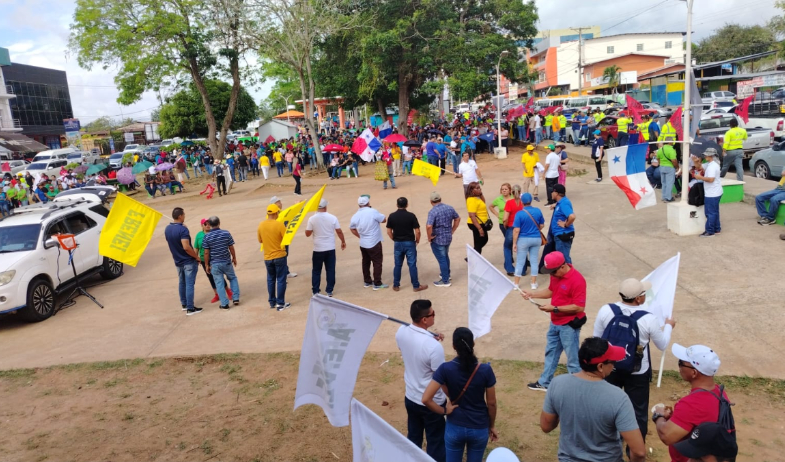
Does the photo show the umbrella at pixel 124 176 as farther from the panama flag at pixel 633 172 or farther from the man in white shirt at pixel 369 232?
the panama flag at pixel 633 172

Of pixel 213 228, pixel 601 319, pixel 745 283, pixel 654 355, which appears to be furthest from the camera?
pixel 213 228

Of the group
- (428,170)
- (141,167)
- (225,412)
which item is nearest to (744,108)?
(428,170)

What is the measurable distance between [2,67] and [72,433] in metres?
68.1

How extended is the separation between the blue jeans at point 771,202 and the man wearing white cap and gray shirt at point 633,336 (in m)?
8.16

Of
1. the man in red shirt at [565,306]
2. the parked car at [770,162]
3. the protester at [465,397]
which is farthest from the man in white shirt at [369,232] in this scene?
the parked car at [770,162]

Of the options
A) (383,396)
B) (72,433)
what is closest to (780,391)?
(383,396)

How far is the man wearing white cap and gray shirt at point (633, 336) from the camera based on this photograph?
4438mm

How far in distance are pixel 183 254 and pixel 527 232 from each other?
18.5 ft

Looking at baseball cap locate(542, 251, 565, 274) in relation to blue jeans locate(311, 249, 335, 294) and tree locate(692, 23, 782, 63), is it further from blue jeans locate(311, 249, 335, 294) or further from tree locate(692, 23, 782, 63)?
tree locate(692, 23, 782, 63)

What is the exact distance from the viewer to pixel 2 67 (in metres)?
59.1

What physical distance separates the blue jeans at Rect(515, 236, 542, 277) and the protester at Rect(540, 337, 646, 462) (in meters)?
5.20

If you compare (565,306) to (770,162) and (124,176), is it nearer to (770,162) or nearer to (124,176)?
(770,162)

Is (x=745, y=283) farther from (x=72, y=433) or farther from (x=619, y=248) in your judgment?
(x=72, y=433)

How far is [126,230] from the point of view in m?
9.67
